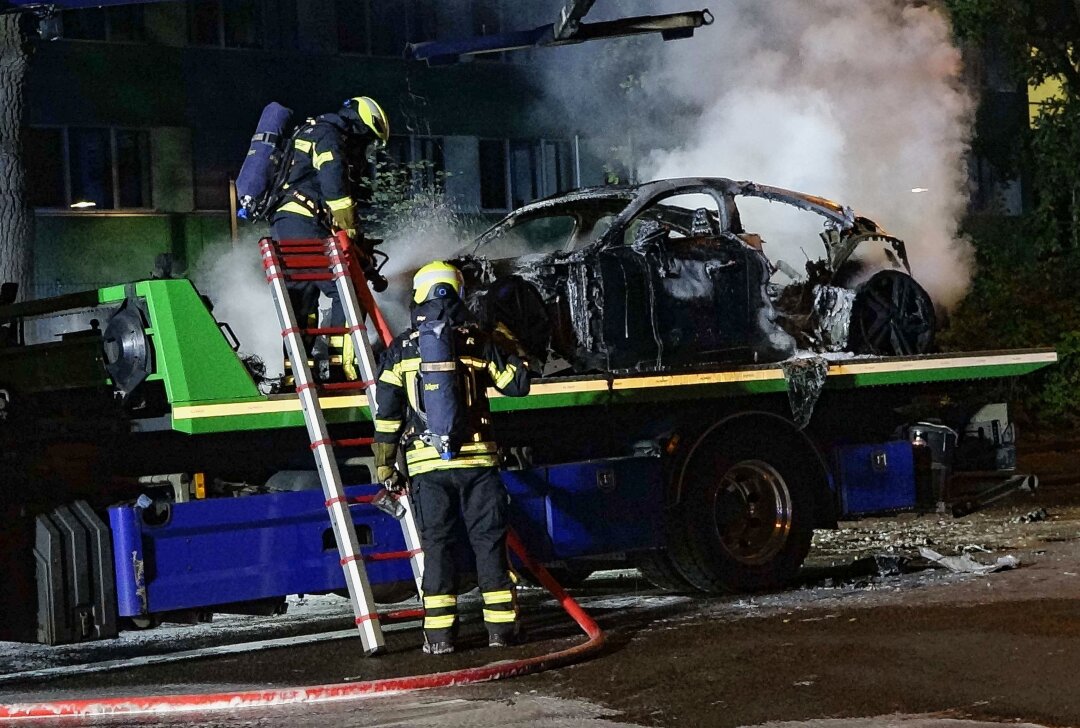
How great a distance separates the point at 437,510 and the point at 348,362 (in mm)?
1089

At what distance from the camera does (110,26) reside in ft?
82.5

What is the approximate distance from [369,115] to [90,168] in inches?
671

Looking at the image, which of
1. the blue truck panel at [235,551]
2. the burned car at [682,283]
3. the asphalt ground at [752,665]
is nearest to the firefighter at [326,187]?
the blue truck panel at [235,551]

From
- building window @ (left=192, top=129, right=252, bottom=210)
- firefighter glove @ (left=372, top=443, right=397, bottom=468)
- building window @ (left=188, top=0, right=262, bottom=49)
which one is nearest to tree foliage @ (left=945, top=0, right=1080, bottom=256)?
building window @ (left=188, top=0, right=262, bottom=49)

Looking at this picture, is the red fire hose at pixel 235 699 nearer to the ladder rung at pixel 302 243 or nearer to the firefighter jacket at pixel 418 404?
the firefighter jacket at pixel 418 404

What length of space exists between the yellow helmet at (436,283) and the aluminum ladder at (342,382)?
1.39ft

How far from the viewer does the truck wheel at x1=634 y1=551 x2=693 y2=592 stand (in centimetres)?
995

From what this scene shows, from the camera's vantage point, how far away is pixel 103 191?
82.4 ft

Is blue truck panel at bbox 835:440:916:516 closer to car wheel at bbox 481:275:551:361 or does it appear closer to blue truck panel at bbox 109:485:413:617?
car wheel at bbox 481:275:551:361

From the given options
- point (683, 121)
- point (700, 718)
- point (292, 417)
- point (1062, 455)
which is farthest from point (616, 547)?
point (1062, 455)

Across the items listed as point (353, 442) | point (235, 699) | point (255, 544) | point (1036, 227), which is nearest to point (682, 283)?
point (353, 442)

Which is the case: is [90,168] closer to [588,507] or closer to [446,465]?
[588,507]

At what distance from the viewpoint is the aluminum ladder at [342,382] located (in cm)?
786

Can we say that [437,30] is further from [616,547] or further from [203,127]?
[616,547]
